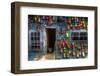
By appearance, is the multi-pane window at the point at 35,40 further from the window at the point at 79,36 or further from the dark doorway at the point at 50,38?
the window at the point at 79,36

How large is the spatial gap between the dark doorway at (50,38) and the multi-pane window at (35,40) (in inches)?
2.6

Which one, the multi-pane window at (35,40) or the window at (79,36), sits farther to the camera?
the window at (79,36)

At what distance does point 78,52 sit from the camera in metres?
1.63

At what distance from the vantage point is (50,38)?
5.08 feet

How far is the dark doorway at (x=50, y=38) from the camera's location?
1.54 meters

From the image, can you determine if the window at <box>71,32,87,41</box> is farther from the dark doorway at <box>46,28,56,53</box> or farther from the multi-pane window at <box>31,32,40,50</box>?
the multi-pane window at <box>31,32,40,50</box>

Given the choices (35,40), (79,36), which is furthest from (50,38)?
(79,36)

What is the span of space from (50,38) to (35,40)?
10 cm

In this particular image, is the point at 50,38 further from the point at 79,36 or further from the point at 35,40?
the point at 79,36

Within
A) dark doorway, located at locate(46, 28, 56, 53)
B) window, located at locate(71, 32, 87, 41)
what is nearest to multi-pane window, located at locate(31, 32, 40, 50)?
dark doorway, located at locate(46, 28, 56, 53)

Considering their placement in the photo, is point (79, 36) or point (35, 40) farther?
point (79, 36)

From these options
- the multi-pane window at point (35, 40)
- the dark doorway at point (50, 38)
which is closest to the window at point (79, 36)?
the dark doorway at point (50, 38)

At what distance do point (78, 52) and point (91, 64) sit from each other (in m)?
0.13

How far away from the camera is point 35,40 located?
4.94ft
